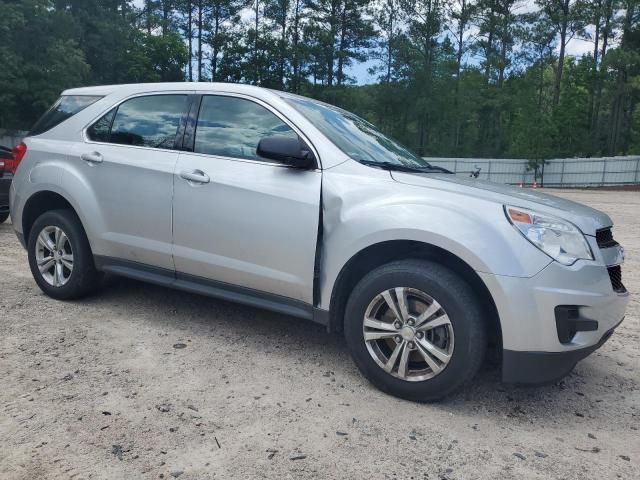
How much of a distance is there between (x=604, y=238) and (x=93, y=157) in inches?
144

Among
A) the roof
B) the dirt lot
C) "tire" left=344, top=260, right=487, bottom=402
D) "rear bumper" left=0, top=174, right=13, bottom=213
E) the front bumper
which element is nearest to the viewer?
the dirt lot

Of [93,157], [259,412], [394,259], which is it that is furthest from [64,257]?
[394,259]

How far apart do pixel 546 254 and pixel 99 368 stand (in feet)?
8.84

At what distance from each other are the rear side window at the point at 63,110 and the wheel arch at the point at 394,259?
8.96 feet

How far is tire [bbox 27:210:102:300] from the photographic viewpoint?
430 cm

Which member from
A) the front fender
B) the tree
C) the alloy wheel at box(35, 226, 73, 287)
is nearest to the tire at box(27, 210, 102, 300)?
the alloy wheel at box(35, 226, 73, 287)

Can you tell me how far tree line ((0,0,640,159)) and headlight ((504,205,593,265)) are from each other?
40942 millimetres

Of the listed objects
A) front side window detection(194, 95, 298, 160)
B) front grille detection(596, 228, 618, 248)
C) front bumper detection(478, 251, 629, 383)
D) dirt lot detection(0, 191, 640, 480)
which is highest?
front side window detection(194, 95, 298, 160)

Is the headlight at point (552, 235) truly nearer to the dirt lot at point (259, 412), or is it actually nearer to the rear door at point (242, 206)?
the dirt lot at point (259, 412)

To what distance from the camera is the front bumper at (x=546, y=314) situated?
2666 mm

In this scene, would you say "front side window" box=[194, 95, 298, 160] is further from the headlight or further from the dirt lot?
the headlight

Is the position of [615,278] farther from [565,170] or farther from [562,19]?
[562,19]

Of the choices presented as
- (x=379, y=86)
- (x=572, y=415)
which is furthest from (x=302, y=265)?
(x=379, y=86)

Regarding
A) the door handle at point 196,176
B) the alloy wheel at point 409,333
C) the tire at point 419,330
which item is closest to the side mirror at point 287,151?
the door handle at point 196,176
